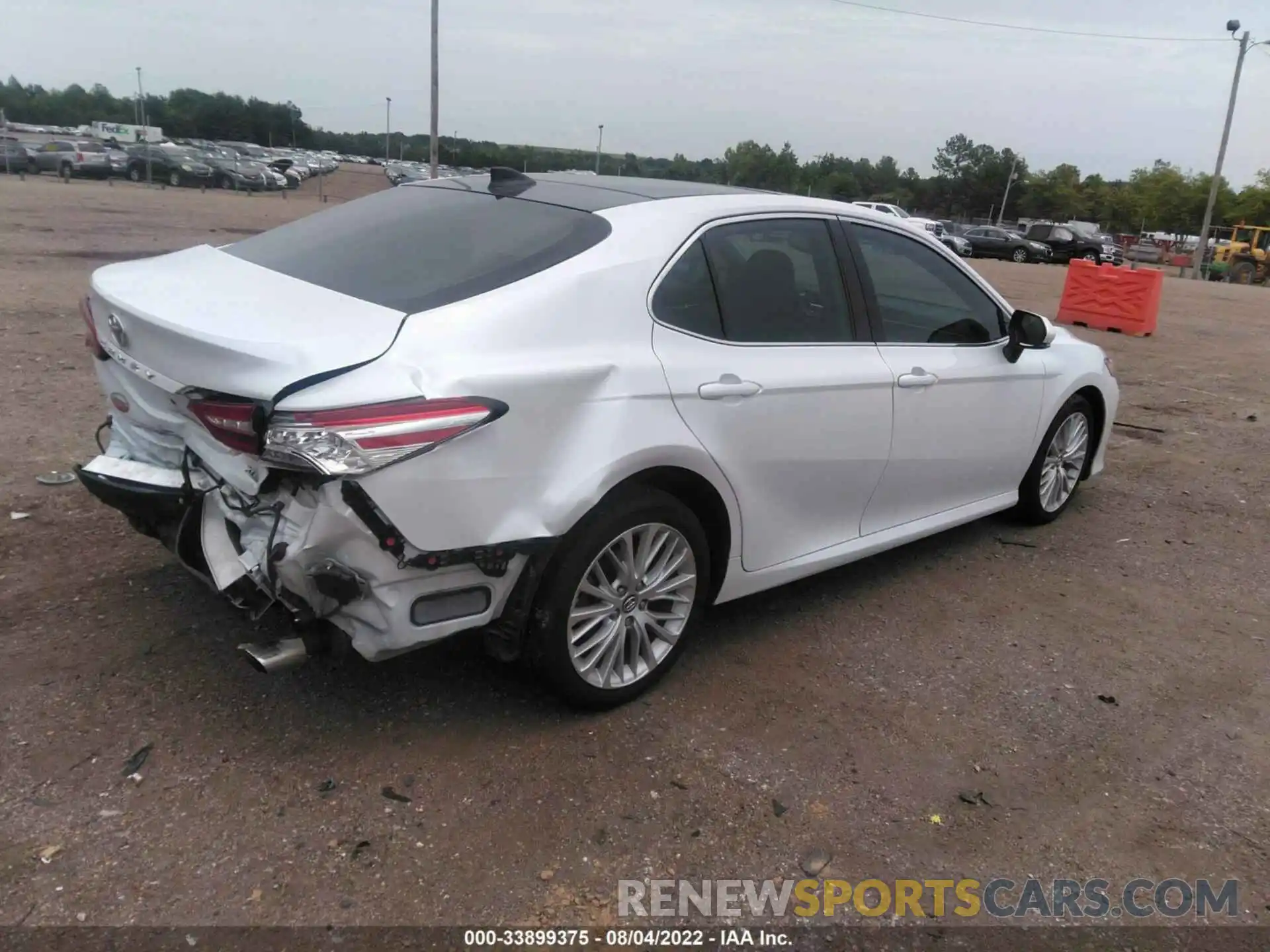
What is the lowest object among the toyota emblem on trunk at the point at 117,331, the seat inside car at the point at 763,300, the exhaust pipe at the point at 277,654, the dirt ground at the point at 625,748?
the dirt ground at the point at 625,748

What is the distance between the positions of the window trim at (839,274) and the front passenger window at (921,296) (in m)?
0.11

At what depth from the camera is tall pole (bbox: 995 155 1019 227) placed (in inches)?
3088

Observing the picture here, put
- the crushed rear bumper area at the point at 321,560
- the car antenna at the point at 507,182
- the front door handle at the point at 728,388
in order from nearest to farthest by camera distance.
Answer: the crushed rear bumper area at the point at 321,560 → the front door handle at the point at 728,388 → the car antenna at the point at 507,182

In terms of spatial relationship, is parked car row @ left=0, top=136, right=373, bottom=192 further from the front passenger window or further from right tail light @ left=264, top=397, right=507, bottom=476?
right tail light @ left=264, top=397, right=507, bottom=476

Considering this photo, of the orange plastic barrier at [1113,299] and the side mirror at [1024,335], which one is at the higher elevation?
the side mirror at [1024,335]

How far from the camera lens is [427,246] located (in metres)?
3.38

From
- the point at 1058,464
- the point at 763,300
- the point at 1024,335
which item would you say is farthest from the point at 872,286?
the point at 1058,464

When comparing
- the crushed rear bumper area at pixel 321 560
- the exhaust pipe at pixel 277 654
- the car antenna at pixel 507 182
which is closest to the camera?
the crushed rear bumper area at pixel 321 560

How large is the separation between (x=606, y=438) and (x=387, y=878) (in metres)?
1.34

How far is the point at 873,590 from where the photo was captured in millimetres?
4559

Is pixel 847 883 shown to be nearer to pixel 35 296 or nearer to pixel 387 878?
pixel 387 878

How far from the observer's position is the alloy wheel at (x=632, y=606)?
3172mm

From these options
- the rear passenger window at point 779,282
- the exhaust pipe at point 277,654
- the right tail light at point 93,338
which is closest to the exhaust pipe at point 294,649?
the exhaust pipe at point 277,654

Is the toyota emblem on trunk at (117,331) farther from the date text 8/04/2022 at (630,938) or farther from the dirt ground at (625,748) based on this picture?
the date text 8/04/2022 at (630,938)
